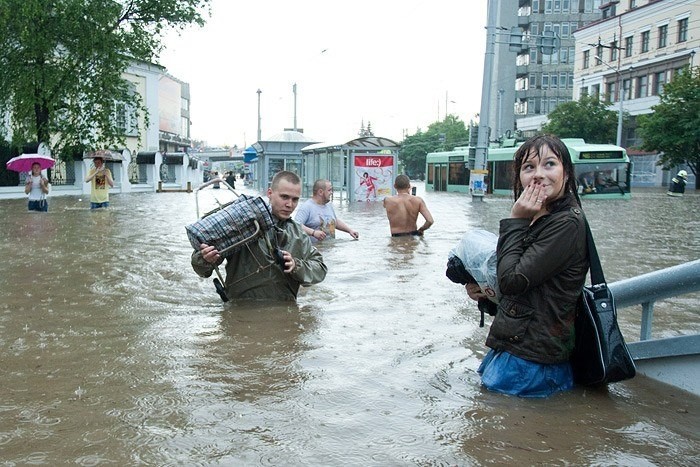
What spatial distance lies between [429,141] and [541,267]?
10194 centimetres

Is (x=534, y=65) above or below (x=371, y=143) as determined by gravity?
above

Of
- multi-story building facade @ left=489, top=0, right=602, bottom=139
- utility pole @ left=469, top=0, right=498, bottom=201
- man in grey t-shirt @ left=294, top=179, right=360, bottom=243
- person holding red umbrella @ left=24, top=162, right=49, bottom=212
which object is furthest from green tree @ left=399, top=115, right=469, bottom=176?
man in grey t-shirt @ left=294, top=179, right=360, bottom=243

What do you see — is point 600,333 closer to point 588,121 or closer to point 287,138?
point 287,138

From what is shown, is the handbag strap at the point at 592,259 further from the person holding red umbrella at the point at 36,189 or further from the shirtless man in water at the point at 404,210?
the person holding red umbrella at the point at 36,189

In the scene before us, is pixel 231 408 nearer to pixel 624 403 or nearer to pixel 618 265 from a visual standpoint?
pixel 624 403

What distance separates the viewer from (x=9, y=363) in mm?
4855

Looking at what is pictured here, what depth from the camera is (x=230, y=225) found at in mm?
5691

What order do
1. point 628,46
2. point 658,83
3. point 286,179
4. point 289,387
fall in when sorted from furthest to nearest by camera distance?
point 628,46 < point 658,83 < point 286,179 < point 289,387

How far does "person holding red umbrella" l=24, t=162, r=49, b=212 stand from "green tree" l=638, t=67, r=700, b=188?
36.0m

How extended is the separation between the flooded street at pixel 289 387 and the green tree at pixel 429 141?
94.5 metres

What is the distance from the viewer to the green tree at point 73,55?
25.1 meters

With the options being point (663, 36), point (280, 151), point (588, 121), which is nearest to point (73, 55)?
point (280, 151)

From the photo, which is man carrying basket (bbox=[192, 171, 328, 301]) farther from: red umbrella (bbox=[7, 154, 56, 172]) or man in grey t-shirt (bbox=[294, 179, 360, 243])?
red umbrella (bbox=[7, 154, 56, 172])

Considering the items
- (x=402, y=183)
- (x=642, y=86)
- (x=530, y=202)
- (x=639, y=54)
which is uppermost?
(x=639, y=54)
